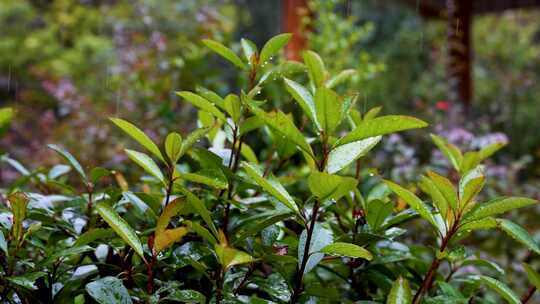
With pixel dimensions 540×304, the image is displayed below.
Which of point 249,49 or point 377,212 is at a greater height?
point 249,49

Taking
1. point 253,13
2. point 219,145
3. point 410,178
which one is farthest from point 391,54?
point 219,145

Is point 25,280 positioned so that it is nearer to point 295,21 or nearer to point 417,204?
point 417,204

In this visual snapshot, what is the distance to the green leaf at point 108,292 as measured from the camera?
0.67 m

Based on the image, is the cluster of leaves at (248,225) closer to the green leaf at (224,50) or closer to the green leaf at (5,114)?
the green leaf at (224,50)

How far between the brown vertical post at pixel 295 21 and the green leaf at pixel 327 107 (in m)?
2.67

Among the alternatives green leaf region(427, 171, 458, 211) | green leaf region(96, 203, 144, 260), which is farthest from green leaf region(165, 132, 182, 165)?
green leaf region(427, 171, 458, 211)

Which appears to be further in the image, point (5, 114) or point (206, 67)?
point (206, 67)

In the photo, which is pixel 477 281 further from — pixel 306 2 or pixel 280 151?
pixel 306 2

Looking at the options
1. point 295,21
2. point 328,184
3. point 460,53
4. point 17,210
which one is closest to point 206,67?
point 295,21

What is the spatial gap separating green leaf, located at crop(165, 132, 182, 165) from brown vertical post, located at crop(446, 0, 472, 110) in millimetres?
4526

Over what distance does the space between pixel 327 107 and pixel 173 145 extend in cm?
21

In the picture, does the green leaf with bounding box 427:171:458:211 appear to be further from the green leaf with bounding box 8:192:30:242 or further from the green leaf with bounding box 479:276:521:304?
the green leaf with bounding box 8:192:30:242

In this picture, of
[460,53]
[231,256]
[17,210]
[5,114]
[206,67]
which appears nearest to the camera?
[231,256]

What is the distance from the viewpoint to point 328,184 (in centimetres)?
65
